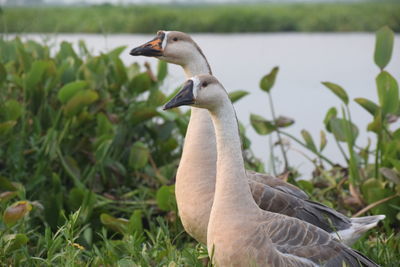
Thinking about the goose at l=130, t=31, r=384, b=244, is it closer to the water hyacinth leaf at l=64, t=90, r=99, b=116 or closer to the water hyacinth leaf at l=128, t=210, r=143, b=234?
the water hyacinth leaf at l=128, t=210, r=143, b=234

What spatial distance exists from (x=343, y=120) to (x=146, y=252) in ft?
5.22

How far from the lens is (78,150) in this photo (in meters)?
4.96

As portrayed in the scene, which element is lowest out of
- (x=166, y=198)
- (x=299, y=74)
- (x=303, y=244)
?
(x=166, y=198)

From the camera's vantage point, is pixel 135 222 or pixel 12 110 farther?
pixel 12 110

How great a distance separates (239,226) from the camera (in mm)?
2812

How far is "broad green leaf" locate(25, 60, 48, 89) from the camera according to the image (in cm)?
474

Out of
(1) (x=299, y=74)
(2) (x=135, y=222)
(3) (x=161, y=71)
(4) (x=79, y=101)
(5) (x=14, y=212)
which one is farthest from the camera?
(1) (x=299, y=74)

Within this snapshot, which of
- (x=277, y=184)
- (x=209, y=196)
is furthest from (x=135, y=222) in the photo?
(x=277, y=184)

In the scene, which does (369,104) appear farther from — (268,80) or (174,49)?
(174,49)

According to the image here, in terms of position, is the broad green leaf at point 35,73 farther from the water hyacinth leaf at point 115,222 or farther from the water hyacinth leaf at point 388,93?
the water hyacinth leaf at point 388,93

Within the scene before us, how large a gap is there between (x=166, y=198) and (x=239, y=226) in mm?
1404

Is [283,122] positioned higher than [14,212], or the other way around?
[283,122]

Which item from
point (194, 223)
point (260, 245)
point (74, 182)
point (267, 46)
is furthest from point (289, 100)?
point (260, 245)

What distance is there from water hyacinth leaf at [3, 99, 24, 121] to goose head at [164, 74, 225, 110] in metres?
1.96
